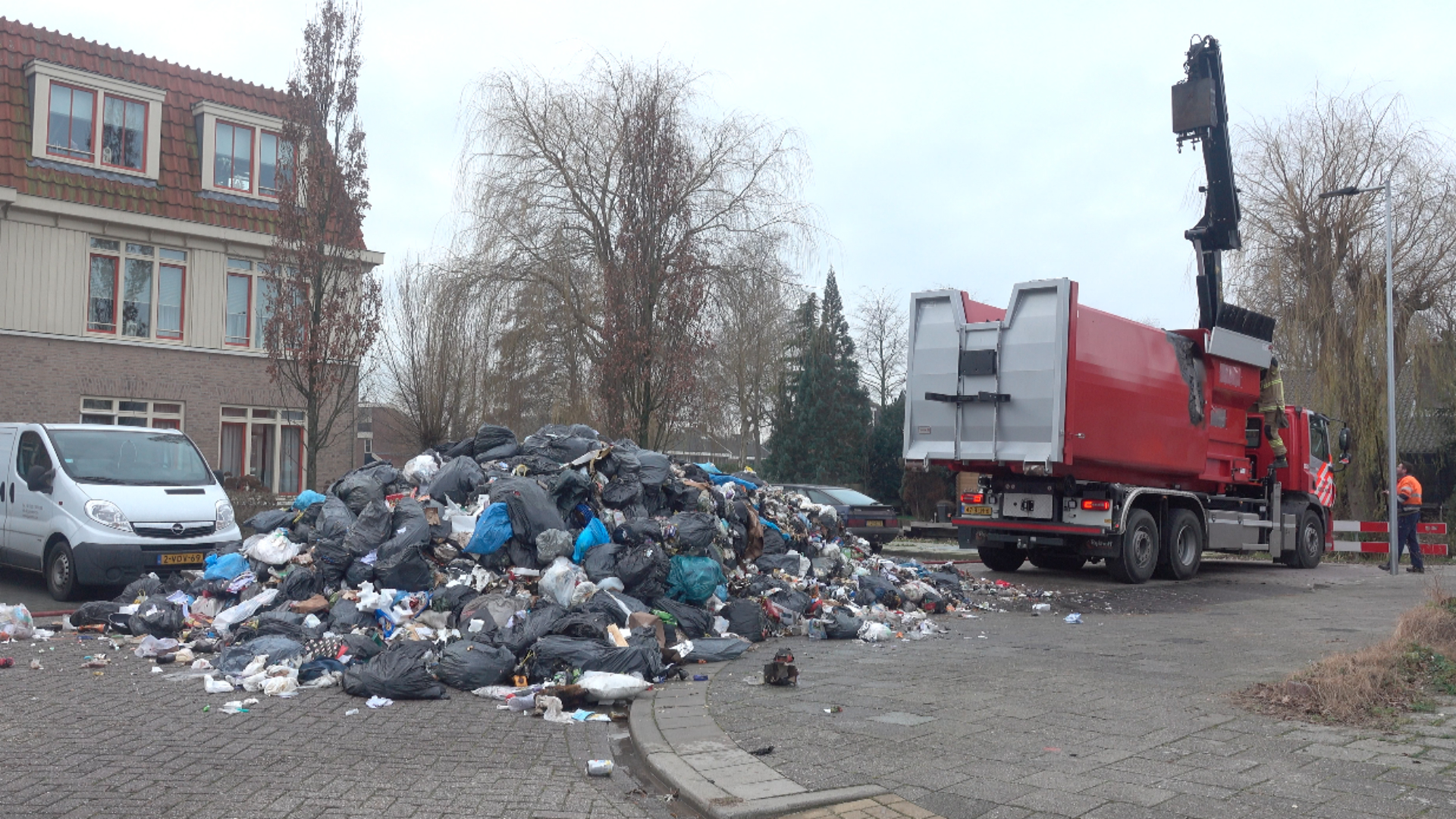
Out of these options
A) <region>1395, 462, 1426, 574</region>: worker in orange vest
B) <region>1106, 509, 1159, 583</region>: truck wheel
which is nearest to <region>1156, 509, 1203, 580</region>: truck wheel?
<region>1106, 509, 1159, 583</region>: truck wheel

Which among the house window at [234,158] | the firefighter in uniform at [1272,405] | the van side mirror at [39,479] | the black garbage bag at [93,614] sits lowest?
the black garbage bag at [93,614]

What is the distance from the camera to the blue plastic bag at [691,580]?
9031 millimetres

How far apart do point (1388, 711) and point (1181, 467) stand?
9.23 metres

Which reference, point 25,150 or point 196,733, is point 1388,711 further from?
point 25,150

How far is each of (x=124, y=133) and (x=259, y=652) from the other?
1820 centimetres

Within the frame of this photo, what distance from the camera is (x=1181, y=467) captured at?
1477 cm

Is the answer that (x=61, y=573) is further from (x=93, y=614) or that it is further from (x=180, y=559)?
(x=93, y=614)

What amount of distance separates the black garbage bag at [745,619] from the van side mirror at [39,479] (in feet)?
24.2

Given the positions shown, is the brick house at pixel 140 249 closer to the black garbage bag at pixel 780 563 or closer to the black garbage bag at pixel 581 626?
the black garbage bag at pixel 780 563

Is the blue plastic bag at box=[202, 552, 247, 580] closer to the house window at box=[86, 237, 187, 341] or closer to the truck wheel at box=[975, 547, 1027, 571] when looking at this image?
the truck wheel at box=[975, 547, 1027, 571]

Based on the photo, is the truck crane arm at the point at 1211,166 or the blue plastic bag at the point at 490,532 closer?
the blue plastic bag at the point at 490,532

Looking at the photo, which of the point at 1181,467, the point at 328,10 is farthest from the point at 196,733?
the point at 328,10

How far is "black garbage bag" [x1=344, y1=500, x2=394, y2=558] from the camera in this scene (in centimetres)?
929

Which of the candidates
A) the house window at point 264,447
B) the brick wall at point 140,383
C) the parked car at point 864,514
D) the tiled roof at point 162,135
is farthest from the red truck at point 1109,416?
the tiled roof at point 162,135
